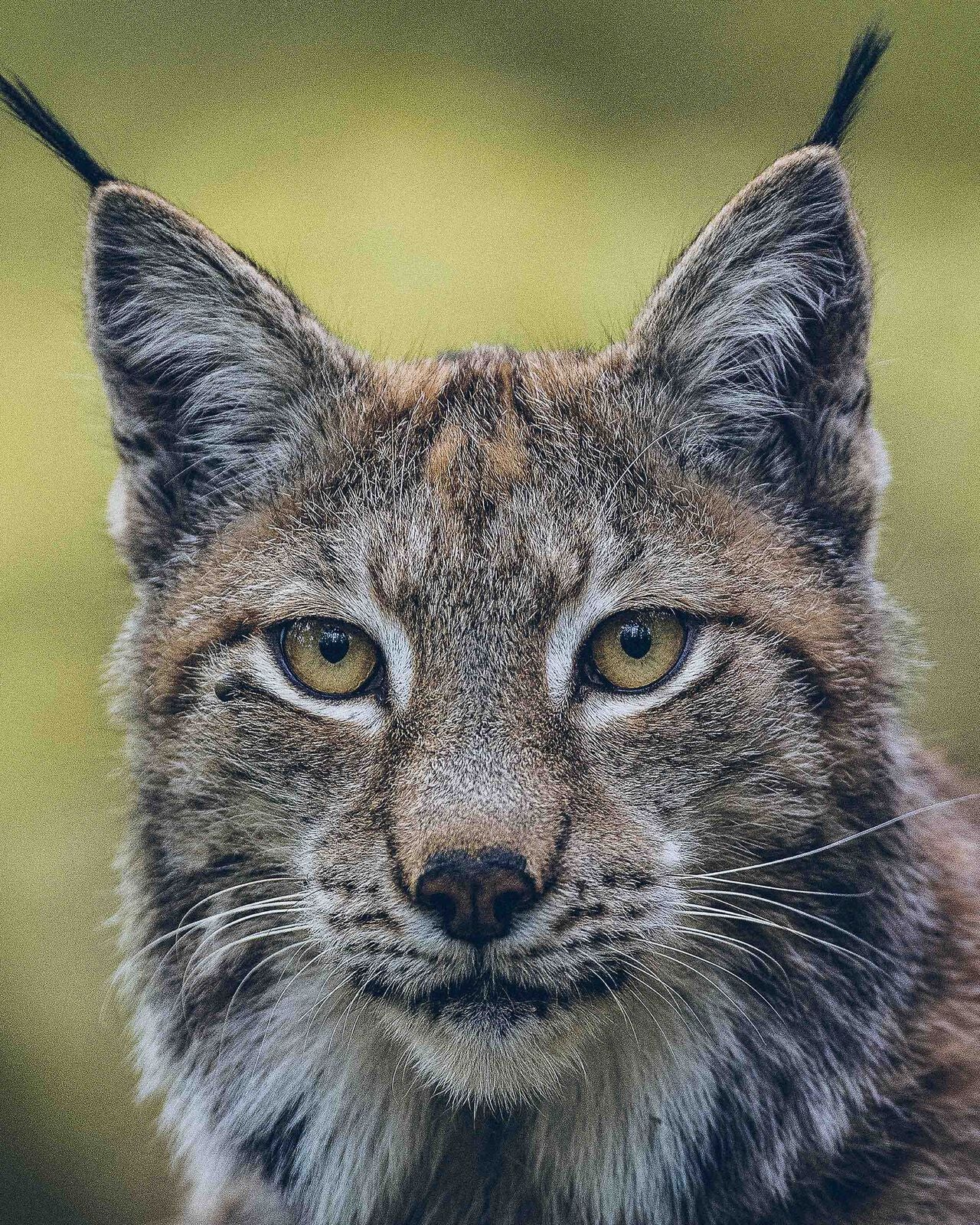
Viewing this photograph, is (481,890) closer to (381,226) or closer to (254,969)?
(254,969)

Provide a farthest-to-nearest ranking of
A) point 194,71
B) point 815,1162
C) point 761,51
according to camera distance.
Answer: point 194,71 → point 761,51 → point 815,1162

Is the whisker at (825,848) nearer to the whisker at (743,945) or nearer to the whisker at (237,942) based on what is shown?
the whisker at (743,945)

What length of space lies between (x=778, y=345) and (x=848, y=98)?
50 centimetres

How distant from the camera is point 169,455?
2.90 metres

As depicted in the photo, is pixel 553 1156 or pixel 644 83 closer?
pixel 553 1156

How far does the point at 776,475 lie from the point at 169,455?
1313 millimetres

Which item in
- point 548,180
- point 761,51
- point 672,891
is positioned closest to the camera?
point 672,891

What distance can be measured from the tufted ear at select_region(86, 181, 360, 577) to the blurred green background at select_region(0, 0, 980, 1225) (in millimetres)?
437

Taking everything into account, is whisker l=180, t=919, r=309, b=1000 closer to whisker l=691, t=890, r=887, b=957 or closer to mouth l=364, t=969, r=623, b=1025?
mouth l=364, t=969, r=623, b=1025

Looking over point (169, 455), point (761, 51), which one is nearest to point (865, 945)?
point (169, 455)

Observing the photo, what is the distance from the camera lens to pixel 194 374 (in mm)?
2879

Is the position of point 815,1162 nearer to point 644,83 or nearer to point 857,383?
point 857,383

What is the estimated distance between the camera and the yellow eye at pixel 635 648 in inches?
99.3

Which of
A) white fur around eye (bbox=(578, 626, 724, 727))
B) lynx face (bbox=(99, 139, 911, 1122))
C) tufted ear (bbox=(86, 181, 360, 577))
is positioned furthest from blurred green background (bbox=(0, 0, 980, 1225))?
white fur around eye (bbox=(578, 626, 724, 727))
